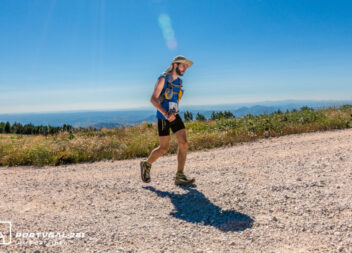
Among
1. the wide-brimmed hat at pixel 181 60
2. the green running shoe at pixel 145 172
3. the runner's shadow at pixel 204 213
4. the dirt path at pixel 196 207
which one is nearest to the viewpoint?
the dirt path at pixel 196 207

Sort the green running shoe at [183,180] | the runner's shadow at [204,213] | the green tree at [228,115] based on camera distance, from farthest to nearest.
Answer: the green tree at [228,115]
the green running shoe at [183,180]
the runner's shadow at [204,213]

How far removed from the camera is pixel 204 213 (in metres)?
4.11

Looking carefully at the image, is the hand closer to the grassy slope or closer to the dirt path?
the dirt path

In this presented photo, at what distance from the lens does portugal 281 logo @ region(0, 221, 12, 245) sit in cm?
330

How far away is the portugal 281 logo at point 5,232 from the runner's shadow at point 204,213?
225cm

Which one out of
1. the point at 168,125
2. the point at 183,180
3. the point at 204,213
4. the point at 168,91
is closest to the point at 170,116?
the point at 168,125

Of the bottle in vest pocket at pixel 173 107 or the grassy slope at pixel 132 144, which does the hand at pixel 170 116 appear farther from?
the grassy slope at pixel 132 144

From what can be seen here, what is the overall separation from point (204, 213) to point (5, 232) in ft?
9.27

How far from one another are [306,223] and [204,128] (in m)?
9.90

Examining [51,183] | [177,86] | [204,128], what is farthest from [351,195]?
[204,128]

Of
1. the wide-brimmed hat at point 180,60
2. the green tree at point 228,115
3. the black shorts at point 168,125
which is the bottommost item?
the black shorts at point 168,125

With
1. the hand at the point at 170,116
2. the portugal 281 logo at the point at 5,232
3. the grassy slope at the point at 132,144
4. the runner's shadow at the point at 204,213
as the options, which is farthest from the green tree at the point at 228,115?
the portugal 281 logo at the point at 5,232

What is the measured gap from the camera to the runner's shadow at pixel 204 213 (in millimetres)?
3681

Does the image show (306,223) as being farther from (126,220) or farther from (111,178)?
(111,178)
